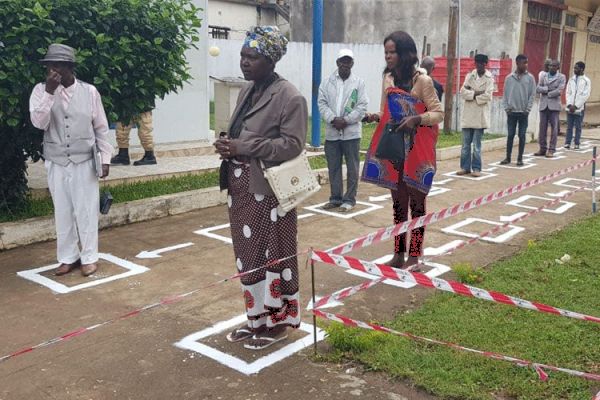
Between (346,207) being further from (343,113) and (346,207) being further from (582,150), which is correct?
(582,150)

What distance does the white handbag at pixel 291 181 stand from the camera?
374 cm

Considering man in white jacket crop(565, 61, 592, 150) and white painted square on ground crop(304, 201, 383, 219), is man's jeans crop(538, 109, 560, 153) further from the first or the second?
white painted square on ground crop(304, 201, 383, 219)

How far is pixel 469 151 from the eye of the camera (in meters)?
10.3

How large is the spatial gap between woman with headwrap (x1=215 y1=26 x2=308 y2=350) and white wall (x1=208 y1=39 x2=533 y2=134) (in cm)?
1509

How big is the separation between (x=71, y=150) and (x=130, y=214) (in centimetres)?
195

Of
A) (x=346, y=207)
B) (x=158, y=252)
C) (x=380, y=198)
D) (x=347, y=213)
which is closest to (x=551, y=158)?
(x=380, y=198)

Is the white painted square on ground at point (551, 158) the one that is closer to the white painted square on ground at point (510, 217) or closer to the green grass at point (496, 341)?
the white painted square on ground at point (510, 217)

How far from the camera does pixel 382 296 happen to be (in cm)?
495

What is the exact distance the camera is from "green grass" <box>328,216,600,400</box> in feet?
11.4

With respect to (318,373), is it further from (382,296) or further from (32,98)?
(32,98)

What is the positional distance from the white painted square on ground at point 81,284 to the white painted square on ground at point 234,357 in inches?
54.7

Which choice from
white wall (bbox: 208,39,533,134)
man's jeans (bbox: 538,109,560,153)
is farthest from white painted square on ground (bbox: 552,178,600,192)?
white wall (bbox: 208,39,533,134)

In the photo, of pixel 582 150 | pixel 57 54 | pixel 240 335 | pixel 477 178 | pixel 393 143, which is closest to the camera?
pixel 240 335

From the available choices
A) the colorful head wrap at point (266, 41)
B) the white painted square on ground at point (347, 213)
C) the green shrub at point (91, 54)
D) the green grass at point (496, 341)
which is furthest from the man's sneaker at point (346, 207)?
the colorful head wrap at point (266, 41)
